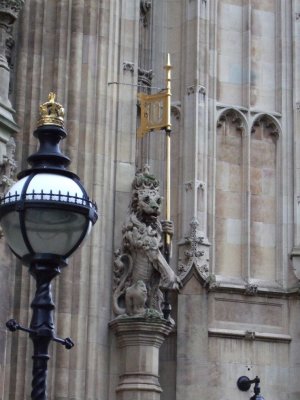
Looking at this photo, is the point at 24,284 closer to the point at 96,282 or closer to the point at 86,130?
the point at 96,282

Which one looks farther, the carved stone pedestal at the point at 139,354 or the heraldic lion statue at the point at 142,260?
the heraldic lion statue at the point at 142,260

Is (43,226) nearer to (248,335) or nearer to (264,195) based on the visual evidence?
(248,335)

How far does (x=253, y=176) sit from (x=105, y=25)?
11.3 feet

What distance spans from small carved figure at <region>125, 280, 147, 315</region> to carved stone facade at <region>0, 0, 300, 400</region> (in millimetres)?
Result: 15

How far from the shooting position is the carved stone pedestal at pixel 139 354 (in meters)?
15.2

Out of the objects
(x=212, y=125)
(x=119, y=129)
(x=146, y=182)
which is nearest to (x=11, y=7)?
(x=119, y=129)

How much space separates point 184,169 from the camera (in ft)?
58.5

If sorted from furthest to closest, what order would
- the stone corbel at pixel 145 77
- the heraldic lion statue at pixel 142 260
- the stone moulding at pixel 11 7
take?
1. the stone corbel at pixel 145 77
2. the heraldic lion statue at pixel 142 260
3. the stone moulding at pixel 11 7

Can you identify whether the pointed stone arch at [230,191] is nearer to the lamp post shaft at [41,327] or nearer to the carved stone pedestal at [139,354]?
the carved stone pedestal at [139,354]

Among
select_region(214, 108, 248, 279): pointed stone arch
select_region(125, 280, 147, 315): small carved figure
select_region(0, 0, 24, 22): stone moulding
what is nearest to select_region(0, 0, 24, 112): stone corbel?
select_region(0, 0, 24, 22): stone moulding

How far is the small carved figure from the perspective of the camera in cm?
1541

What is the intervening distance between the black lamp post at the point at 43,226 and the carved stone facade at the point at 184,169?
6648 millimetres

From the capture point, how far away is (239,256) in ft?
59.2

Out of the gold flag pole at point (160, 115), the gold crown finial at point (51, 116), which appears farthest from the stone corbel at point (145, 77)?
the gold crown finial at point (51, 116)
